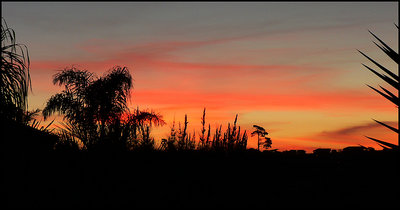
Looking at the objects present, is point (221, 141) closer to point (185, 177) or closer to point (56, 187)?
point (185, 177)

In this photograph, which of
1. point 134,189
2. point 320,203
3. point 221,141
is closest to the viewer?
point 320,203

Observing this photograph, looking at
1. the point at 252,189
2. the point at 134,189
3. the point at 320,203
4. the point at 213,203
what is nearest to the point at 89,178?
the point at 134,189

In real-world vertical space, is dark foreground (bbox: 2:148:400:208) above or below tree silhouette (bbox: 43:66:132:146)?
below

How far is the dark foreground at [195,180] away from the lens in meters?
4.99

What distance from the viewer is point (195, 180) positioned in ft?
19.2

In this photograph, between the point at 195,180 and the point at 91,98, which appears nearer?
the point at 195,180

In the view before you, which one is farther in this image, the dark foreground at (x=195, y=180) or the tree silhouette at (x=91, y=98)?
the tree silhouette at (x=91, y=98)

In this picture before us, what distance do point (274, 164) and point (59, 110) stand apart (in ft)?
43.9

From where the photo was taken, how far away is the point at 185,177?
5.95 meters

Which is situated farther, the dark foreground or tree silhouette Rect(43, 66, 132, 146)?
tree silhouette Rect(43, 66, 132, 146)

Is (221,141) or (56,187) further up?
(221,141)

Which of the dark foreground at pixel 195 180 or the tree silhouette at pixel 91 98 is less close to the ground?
the tree silhouette at pixel 91 98

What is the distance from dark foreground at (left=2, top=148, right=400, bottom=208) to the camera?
16.4 ft

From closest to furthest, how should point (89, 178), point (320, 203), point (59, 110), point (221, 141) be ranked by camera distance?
point (320, 203) → point (89, 178) → point (221, 141) → point (59, 110)
